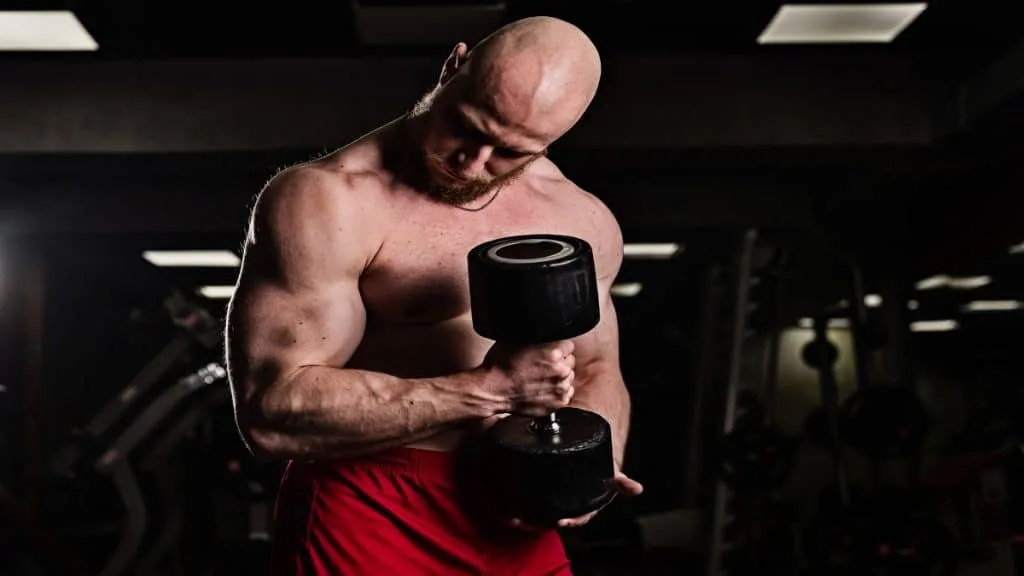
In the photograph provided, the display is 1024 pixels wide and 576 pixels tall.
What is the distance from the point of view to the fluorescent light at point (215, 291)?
8.79 m

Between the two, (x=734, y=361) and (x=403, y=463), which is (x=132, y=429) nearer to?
(x=734, y=361)

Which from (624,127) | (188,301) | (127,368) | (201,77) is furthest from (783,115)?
(127,368)

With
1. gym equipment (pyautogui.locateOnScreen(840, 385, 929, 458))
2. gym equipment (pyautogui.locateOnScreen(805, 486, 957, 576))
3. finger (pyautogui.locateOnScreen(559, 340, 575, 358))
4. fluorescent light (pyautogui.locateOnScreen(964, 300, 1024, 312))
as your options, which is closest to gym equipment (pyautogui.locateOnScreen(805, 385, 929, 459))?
gym equipment (pyautogui.locateOnScreen(840, 385, 929, 458))

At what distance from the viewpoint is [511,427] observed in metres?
1.15

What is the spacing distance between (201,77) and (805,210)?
12.2 feet

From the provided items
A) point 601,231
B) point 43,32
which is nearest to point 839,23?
point 601,231

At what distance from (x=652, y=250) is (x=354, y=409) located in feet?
22.0

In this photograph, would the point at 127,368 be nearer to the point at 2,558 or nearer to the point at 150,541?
the point at 150,541

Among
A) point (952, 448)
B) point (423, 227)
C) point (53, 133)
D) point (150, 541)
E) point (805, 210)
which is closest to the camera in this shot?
point (423, 227)

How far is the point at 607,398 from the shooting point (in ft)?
4.45

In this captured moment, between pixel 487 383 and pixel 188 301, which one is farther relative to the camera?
pixel 188 301

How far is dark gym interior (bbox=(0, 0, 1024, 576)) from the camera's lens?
420 centimetres

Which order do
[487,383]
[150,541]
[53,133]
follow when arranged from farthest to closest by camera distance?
[150,541] → [53,133] → [487,383]

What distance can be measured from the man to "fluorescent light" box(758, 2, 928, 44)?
9.69 feet
